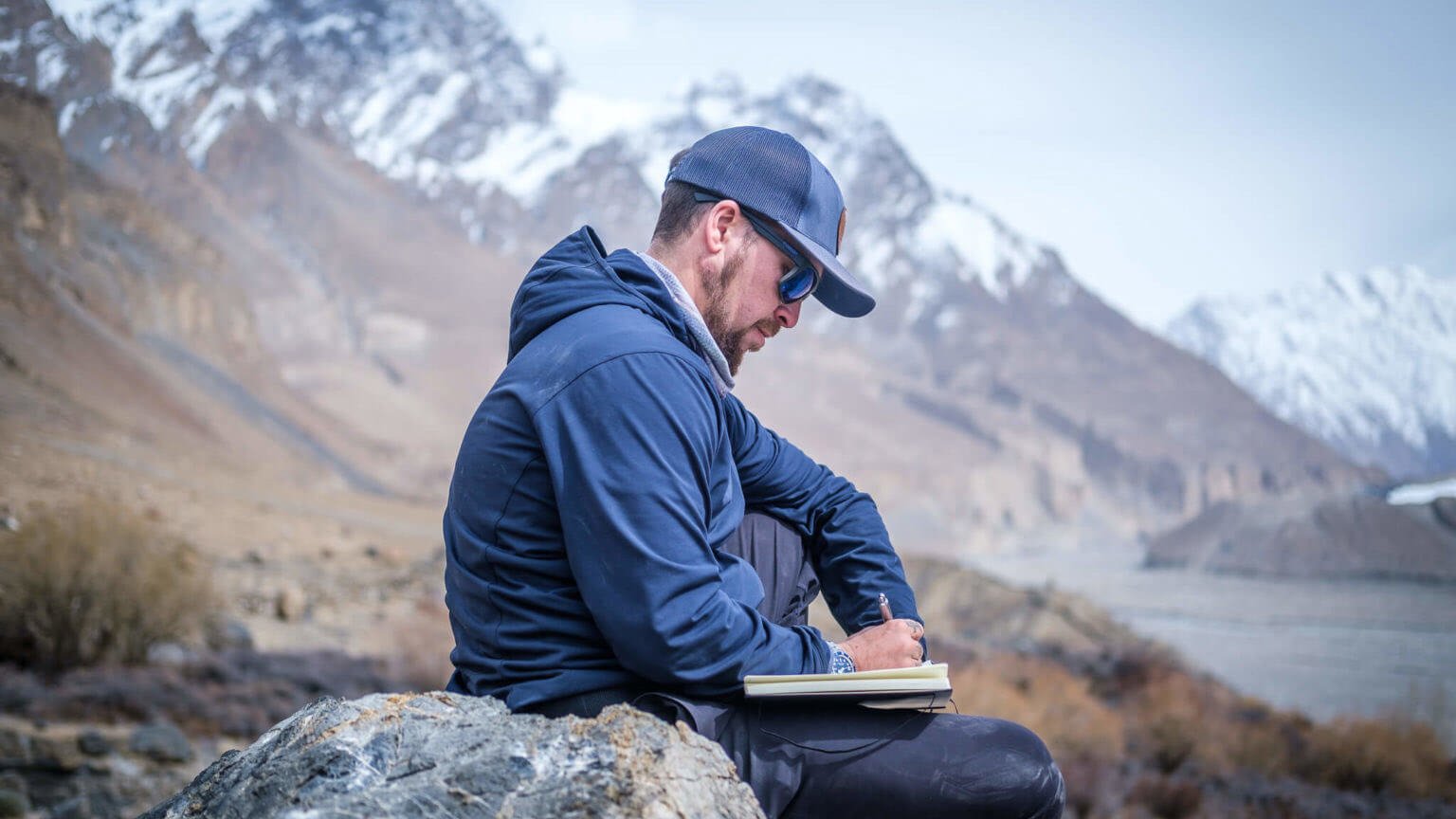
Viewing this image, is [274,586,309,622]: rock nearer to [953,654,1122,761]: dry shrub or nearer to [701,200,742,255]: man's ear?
[953,654,1122,761]: dry shrub

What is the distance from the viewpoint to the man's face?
2.06m

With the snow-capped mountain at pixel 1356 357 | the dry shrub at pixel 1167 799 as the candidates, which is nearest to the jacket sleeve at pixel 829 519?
the dry shrub at pixel 1167 799

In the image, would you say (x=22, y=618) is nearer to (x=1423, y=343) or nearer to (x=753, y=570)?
(x=753, y=570)

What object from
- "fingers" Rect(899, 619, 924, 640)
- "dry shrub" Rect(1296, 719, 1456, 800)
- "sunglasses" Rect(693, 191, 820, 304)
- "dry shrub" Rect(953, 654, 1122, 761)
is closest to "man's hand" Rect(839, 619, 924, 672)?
"fingers" Rect(899, 619, 924, 640)

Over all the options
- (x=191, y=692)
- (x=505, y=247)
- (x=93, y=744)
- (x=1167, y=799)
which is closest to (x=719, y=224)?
(x=93, y=744)

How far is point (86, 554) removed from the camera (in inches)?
273

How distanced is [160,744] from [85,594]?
2.09m

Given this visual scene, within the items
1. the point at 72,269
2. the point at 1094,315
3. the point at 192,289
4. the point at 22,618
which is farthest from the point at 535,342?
the point at 1094,315

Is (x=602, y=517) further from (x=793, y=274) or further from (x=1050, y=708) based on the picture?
(x=1050, y=708)

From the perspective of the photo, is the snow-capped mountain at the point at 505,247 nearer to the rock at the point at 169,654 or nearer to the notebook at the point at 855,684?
the rock at the point at 169,654

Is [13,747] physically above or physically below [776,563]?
below

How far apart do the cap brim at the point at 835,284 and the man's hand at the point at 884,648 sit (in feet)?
1.86

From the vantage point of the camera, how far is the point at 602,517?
1.67 metres

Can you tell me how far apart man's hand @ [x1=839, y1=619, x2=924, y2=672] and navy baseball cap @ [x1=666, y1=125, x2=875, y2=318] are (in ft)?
2.04
